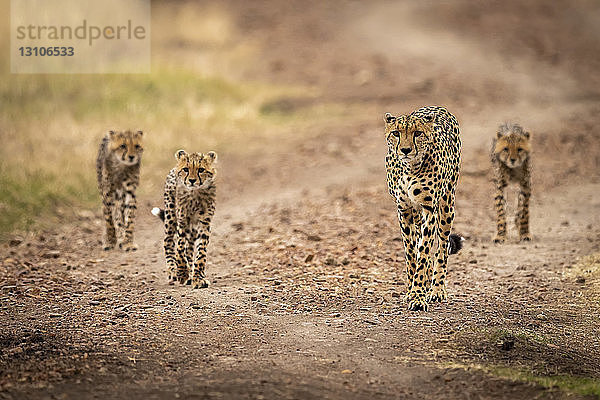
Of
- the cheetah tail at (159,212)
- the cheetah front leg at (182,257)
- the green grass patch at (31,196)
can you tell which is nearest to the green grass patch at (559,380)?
the cheetah front leg at (182,257)

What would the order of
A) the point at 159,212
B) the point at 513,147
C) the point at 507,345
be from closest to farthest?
1. the point at 507,345
2. the point at 159,212
3. the point at 513,147

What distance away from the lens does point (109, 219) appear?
1100 centimetres

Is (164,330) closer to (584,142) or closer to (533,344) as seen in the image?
(533,344)

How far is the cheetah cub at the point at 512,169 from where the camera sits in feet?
37.3

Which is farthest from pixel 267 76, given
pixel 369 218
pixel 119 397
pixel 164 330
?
pixel 119 397

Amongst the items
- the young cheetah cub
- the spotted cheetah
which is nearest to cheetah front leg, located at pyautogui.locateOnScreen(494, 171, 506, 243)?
the spotted cheetah

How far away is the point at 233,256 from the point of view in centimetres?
1028

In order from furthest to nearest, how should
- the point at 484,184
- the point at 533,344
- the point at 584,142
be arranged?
the point at 584,142, the point at 484,184, the point at 533,344

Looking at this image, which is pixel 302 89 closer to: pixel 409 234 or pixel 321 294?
pixel 321 294

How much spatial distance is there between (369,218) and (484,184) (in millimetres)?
3565

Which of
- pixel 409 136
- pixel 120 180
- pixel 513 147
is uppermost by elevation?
pixel 513 147

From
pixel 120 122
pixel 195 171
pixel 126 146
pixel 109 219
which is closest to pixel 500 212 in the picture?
pixel 195 171

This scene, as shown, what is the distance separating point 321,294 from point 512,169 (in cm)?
426

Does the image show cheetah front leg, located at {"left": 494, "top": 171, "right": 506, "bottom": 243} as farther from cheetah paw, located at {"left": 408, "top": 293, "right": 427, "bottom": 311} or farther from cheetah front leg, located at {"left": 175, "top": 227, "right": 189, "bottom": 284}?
cheetah front leg, located at {"left": 175, "top": 227, "right": 189, "bottom": 284}
